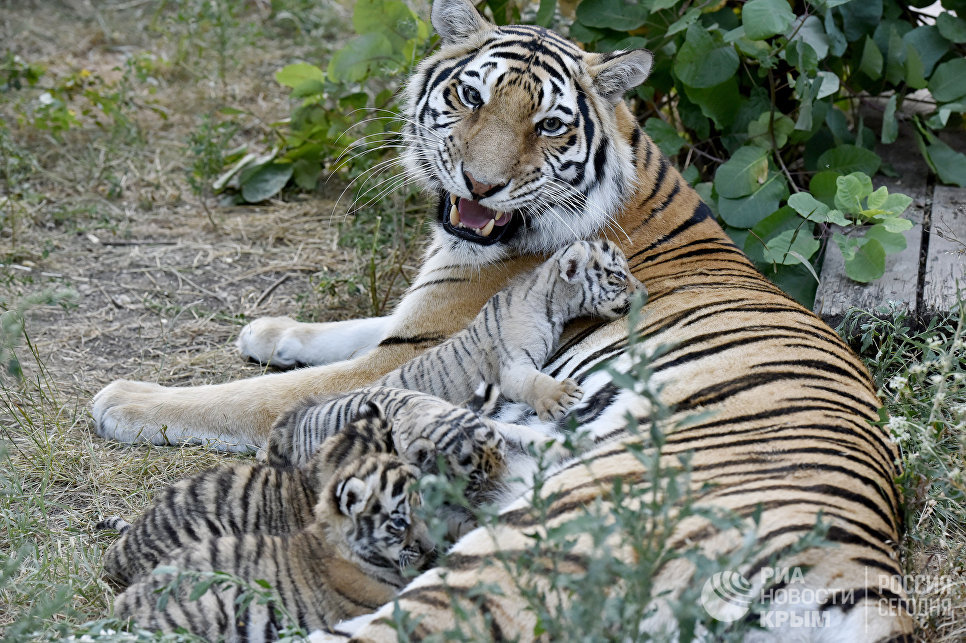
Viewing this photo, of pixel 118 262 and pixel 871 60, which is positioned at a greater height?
pixel 871 60

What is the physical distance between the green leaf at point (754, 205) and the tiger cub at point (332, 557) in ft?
6.07

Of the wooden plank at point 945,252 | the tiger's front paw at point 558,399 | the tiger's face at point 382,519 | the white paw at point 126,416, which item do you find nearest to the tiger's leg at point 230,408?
the white paw at point 126,416

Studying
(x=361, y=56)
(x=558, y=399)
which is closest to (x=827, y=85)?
(x=558, y=399)

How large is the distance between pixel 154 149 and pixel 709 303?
3534 mm

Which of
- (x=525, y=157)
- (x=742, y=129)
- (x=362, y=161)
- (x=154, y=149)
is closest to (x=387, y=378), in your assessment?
(x=525, y=157)

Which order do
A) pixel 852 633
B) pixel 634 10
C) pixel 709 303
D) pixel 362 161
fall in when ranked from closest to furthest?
pixel 852 633 < pixel 709 303 < pixel 634 10 < pixel 362 161

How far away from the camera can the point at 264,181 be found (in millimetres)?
4793

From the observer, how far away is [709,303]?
2.65 metres

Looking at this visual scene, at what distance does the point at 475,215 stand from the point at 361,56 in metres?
1.40

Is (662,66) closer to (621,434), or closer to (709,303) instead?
(709,303)

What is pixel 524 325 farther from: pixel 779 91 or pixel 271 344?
pixel 779 91

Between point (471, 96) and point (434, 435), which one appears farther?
point (471, 96)

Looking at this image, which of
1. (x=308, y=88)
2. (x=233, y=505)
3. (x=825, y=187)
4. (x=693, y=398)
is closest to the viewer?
(x=693, y=398)

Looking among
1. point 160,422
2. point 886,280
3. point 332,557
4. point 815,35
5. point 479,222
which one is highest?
point 815,35
